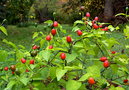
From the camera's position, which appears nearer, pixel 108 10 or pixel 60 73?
pixel 60 73

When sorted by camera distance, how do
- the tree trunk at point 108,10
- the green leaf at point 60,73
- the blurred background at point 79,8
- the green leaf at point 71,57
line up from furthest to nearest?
Answer: the tree trunk at point 108,10, the blurred background at point 79,8, the green leaf at point 71,57, the green leaf at point 60,73

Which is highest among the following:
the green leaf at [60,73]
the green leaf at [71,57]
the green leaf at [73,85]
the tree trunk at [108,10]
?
the green leaf at [71,57]

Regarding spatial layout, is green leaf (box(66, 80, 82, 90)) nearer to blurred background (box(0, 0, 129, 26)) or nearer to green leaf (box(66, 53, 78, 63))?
green leaf (box(66, 53, 78, 63))

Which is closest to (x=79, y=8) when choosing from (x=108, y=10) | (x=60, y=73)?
(x=108, y=10)

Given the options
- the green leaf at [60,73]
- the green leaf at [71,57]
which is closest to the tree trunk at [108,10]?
the green leaf at [71,57]

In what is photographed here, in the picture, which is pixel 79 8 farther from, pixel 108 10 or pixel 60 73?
pixel 60 73

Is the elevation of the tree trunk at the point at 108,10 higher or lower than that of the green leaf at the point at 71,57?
lower

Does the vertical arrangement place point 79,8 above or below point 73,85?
below

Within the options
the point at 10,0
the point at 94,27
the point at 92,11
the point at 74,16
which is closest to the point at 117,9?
the point at 92,11

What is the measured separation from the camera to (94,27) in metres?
1.94

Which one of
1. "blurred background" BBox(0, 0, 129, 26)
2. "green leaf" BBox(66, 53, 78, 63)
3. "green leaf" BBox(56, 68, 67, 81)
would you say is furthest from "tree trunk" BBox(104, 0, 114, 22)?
"green leaf" BBox(56, 68, 67, 81)

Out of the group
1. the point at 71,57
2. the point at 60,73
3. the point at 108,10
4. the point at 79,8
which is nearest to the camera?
the point at 60,73

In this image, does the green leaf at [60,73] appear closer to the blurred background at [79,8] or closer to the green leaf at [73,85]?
the green leaf at [73,85]

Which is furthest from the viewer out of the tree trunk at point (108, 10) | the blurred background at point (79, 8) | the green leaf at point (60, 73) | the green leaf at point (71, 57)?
the tree trunk at point (108, 10)
